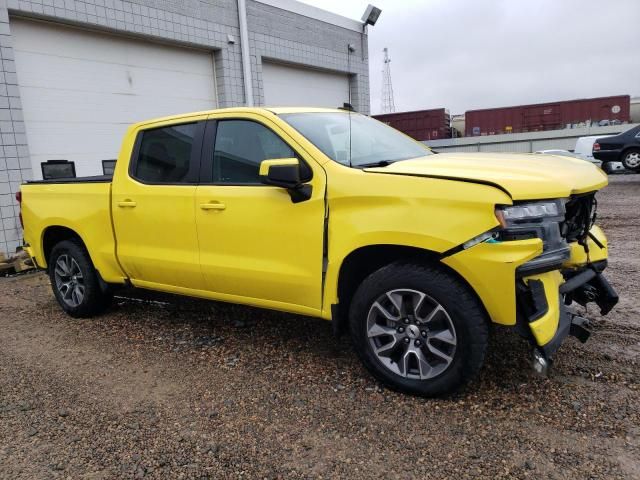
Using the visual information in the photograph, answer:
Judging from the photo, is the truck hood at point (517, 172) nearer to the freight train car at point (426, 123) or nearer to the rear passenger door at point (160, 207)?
the rear passenger door at point (160, 207)

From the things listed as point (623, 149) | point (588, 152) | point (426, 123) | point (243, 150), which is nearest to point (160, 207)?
point (243, 150)

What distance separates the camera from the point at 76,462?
2.67 metres

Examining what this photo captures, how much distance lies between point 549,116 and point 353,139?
2466cm

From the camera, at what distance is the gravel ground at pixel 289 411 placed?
255 centimetres

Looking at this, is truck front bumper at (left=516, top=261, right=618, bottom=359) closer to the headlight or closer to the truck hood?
the headlight

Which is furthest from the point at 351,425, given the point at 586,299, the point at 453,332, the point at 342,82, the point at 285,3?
the point at 342,82

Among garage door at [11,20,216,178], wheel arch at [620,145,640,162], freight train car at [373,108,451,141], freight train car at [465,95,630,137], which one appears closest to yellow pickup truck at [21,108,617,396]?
garage door at [11,20,216,178]

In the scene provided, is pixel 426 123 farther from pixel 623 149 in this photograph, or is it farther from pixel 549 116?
pixel 623 149

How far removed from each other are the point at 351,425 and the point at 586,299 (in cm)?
192

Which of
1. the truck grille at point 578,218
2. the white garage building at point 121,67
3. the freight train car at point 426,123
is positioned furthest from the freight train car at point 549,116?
the truck grille at point 578,218

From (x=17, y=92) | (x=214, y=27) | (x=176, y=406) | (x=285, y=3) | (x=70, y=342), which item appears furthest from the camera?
(x=285, y=3)

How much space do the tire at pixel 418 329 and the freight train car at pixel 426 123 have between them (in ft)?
77.6

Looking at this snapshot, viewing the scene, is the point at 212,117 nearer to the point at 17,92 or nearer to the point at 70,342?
the point at 70,342

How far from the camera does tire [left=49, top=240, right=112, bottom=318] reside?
193 inches
